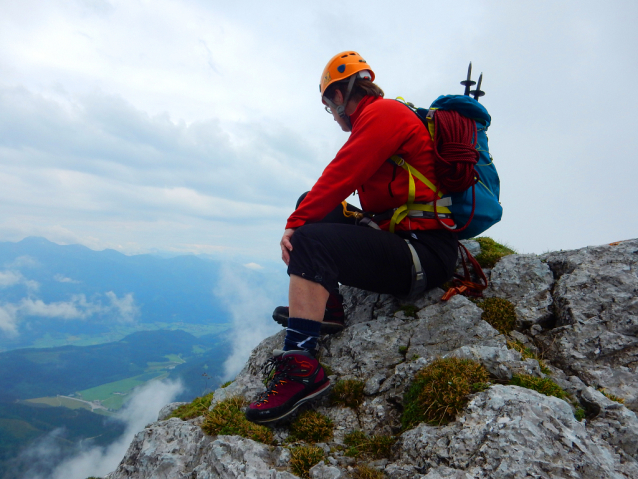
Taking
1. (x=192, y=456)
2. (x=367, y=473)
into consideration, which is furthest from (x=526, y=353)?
(x=192, y=456)

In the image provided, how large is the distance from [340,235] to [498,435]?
2.83 metres

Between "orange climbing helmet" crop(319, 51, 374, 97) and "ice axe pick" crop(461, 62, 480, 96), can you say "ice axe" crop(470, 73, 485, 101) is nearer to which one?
"ice axe pick" crop(461, 62, 480, 96)

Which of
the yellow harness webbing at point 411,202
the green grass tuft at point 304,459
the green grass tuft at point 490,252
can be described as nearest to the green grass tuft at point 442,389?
the green grass tuft at point 304,459

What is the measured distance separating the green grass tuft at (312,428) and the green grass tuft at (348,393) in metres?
0.37

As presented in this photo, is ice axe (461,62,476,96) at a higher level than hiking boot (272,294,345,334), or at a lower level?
higher

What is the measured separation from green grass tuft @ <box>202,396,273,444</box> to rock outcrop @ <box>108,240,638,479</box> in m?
0.12

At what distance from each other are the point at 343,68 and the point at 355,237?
2.68 meters

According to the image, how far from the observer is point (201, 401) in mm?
5789

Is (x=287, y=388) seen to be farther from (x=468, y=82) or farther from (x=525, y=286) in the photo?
(x=468, y=82)

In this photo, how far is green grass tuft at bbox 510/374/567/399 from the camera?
3.88m

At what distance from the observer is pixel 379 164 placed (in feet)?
15.1

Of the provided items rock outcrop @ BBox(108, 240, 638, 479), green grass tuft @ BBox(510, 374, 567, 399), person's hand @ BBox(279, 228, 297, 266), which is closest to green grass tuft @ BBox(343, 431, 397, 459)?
rock outcrop @ BBox(108, 240, 638, 479)

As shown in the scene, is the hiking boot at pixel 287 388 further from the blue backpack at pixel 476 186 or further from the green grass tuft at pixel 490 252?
the green grass tuft at pixel 490 252

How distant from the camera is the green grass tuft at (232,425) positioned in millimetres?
4320
